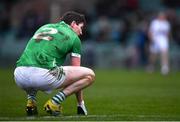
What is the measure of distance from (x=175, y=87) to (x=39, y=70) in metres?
11.0

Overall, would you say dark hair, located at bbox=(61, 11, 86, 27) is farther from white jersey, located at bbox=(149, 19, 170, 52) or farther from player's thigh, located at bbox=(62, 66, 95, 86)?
white jersey, located at bbox=(149, 19, 170, 52)

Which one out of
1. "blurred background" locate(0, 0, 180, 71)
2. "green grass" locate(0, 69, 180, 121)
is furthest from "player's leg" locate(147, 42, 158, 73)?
"green grass" locate(0, 69, 180, 121)

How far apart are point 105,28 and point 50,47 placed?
24.6m

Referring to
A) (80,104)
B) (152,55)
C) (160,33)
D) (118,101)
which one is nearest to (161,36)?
(160,33)

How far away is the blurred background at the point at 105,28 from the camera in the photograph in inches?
1503

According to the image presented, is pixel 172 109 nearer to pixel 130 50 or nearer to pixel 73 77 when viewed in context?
pixel 73 77

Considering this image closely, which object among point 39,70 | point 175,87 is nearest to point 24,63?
point 39,70

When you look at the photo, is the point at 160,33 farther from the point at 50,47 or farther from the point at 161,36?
the point at 50,47

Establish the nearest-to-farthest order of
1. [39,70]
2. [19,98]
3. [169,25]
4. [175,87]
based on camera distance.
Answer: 1. [39,70]
2. [19,98]
3. [175,87]
4. [169,25]

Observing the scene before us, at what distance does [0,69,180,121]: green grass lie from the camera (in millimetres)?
14305

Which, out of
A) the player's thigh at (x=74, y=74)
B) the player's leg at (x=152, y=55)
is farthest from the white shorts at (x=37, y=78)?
the player's leg at (x=152, y=55)

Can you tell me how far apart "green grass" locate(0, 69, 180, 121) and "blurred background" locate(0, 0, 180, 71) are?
10.4m

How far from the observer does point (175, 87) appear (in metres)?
24.1

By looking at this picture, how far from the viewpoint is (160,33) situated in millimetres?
35156
